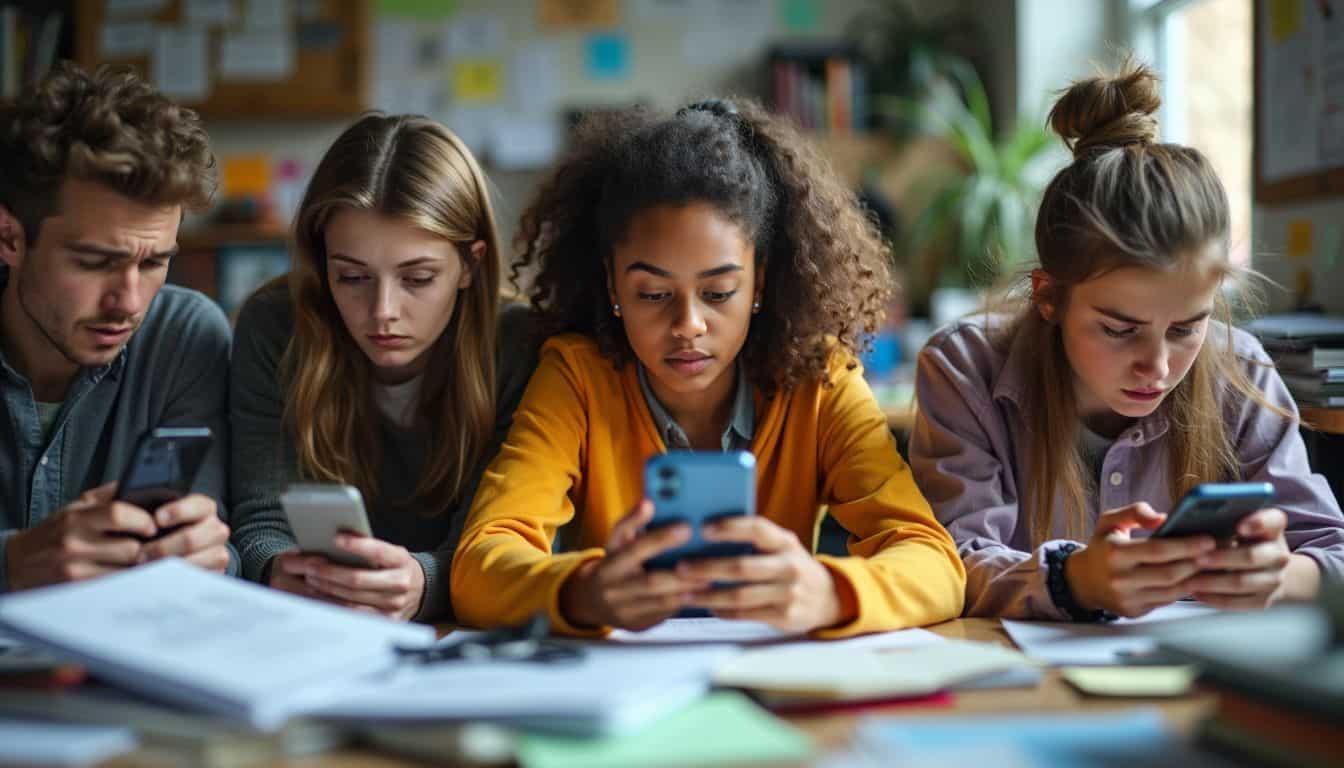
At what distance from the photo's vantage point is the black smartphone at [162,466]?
1.12m

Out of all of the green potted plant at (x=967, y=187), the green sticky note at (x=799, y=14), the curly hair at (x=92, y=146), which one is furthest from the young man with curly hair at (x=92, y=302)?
the green sticky note at (x=799, y=14)

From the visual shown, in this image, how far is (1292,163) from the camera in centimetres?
220

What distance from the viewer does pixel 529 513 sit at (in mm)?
1337

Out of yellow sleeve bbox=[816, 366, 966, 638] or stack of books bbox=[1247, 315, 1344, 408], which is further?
stack of books bbox=[1247, 315, 1344, 408]

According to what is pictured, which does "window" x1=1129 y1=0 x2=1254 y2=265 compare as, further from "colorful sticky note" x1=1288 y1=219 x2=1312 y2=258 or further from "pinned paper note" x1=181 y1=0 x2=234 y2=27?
"pinned paper note" x1=181 y1=0 x2=234 y2=27

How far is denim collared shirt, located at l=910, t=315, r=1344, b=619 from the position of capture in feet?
4.59

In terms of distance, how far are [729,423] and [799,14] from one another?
3048 mm

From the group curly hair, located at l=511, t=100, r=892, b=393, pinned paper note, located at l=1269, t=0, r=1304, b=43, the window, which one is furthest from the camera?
the window

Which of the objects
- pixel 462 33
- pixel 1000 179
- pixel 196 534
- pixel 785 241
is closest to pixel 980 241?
pixel 1000 179

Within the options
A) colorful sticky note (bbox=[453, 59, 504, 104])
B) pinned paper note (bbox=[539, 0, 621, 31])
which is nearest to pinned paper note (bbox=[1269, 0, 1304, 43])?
pinned paper note (bbox=[539, 0, 621, 31])

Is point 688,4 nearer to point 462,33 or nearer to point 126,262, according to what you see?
point 462,33

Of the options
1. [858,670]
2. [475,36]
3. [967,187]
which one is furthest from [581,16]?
[858,670]

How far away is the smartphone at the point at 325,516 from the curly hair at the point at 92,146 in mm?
492

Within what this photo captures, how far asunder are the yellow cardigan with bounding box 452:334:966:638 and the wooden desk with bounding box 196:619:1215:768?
21cm
